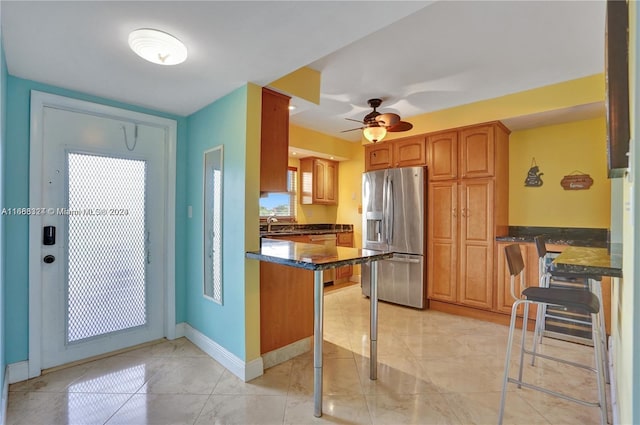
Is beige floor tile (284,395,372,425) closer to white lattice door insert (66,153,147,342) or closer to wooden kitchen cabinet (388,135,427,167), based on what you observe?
white lattice door insert (66,153,147,342)

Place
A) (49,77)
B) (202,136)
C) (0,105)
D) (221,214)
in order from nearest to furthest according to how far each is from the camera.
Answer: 1. (0,105)
2. (49,77)
3. (221,214)
4. (202,136)

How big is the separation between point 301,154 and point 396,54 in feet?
8.98

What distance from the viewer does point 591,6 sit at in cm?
192

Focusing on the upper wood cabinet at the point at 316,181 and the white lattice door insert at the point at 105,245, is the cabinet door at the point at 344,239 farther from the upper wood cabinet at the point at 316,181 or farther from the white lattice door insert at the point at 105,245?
the white lattice door insert at the point at 105,245

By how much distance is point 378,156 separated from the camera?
4.40m

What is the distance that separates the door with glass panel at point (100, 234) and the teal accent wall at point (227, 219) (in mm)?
365

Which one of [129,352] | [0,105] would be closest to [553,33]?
[0,105]

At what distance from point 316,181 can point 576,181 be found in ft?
11.7

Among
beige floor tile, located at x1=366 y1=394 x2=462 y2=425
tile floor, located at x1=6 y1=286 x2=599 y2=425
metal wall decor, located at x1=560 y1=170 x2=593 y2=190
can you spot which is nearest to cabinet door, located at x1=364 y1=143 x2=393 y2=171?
metal wall decor, located at x1=560 y1=170 x2=593 y2=190

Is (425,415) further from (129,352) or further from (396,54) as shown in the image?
(396,54)

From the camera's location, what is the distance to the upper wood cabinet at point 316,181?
17.4 ft

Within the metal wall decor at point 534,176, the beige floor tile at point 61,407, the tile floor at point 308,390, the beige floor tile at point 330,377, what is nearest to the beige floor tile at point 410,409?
the tile floor at point 308,390

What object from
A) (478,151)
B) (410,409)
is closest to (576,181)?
(478,151)

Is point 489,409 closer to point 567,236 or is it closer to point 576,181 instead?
point 567,236
